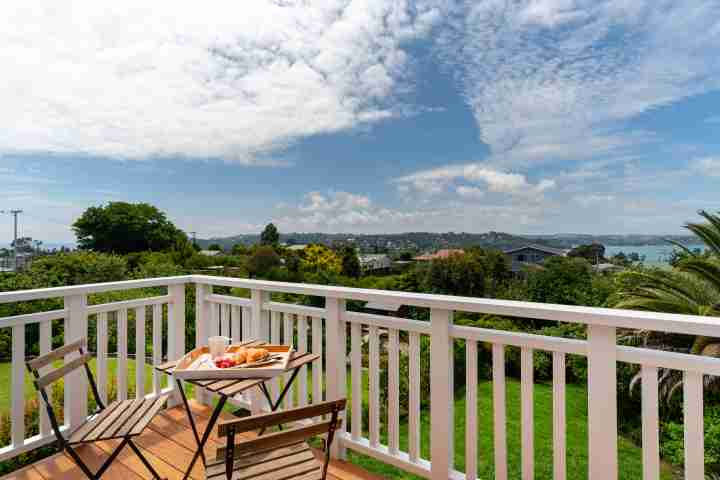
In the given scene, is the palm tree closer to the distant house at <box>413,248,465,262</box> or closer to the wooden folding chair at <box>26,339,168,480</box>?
the wooden folding chair at <box>26,339,168,480</box>

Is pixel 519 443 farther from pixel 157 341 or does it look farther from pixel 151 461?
pixel 157 341

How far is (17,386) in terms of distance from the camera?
2518mm

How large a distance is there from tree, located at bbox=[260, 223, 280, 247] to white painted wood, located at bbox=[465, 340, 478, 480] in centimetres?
1926

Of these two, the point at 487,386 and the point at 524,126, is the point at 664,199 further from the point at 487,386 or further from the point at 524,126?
the point at 487,386

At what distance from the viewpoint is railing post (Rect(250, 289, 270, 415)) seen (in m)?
3.11

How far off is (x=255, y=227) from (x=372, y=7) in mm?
16658

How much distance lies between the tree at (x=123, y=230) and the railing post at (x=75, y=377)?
99.4 ft

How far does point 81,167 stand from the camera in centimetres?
2422

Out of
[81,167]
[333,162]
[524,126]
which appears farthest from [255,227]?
[524,126]

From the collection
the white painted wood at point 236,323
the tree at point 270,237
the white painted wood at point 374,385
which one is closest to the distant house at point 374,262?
the tree at point 270,237

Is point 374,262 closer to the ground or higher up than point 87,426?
higher up

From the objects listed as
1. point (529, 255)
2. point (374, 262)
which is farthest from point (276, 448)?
point (374, 262)

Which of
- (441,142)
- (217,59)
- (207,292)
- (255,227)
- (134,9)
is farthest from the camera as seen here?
(441,142)

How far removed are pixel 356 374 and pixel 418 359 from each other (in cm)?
48
